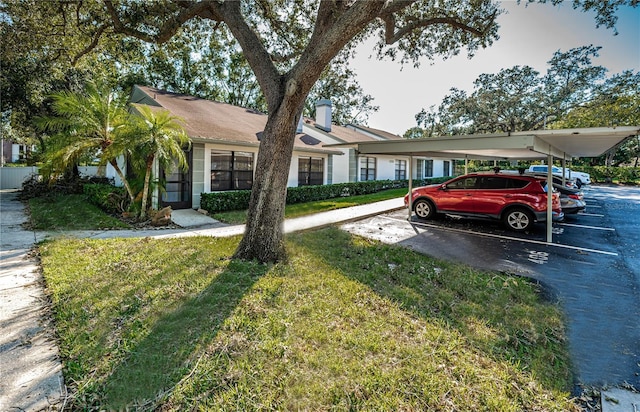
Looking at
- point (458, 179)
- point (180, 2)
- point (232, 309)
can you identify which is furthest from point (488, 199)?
point (180, 2)

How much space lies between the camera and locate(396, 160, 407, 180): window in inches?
933

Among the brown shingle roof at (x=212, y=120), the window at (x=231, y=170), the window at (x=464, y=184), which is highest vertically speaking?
the brown shingle roof at (x=212, y=120)

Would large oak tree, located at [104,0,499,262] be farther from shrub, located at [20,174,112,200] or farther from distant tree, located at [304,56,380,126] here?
distant tree, located at [304,56,380,126]

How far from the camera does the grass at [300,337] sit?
2627mm

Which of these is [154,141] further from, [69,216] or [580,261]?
[580,261]

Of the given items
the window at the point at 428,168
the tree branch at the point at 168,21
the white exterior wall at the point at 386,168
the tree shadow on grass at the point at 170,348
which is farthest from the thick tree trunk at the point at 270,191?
the window at the point at 428,168

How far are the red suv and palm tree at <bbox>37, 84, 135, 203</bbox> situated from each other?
971 cm

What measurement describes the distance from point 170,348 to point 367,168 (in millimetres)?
18532

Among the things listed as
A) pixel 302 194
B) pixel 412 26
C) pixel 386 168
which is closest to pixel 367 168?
pixel 386 168

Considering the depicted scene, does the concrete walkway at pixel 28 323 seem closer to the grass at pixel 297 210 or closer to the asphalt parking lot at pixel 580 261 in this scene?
the grass at pixel 297 210

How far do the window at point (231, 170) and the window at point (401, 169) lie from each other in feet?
44.2

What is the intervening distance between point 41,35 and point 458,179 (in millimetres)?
12622

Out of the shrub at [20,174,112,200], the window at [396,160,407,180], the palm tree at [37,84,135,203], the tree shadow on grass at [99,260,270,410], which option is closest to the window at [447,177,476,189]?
the tree shadow on grass at [99,260,270,410]

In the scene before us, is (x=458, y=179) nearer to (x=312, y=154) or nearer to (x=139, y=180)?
(x=312, y=154)
